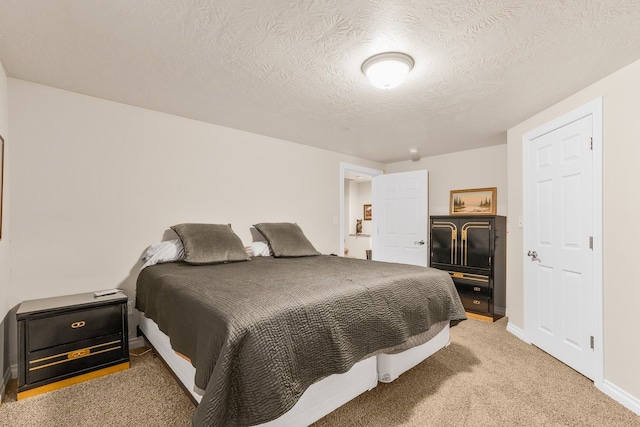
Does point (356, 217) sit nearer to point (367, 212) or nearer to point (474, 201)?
point (367, 212)

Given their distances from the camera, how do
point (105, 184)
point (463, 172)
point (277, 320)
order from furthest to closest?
point (463, 172) < point (105, 184) < point (277, 320)

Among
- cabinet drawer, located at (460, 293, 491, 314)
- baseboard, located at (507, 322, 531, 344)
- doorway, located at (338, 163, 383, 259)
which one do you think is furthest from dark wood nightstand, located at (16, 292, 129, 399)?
doorway, located at (338, 163, 383, 259)

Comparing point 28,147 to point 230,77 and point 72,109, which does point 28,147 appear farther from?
point 230,77

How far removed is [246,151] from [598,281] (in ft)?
11.3

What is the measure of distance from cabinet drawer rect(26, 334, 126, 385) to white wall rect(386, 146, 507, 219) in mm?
4339

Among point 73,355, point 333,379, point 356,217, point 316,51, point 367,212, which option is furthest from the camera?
point 356,217

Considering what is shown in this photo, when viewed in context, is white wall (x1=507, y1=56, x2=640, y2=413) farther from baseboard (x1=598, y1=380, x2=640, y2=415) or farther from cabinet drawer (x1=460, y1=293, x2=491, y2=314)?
cabinet drawer (x1=460, y1=293, x2=491, y2=314)

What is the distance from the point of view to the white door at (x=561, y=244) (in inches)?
90.0

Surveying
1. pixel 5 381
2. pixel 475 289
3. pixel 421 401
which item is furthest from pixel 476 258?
pixel 5 381

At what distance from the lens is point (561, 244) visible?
2545 millimetres

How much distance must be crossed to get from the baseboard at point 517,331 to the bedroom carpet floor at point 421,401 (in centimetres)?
53

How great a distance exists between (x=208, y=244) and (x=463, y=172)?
3678mm

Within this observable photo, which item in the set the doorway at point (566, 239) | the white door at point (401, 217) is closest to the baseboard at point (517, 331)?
the doorway at point (566, 239)

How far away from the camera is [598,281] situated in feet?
7.09
